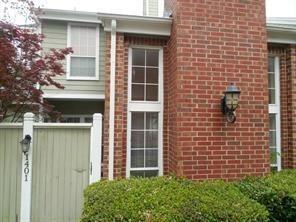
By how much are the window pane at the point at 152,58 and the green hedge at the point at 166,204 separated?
9.56 ft

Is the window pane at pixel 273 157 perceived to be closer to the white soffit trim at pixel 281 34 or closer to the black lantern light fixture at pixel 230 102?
the black lantern light fixture at pixel 230 102

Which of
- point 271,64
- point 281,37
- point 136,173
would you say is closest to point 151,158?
point 136,173

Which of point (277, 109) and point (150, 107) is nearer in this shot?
point (150, 107)

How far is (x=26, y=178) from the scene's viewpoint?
4613mm

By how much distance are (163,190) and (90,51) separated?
5.97m

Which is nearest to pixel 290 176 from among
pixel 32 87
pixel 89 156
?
pixel 89 156

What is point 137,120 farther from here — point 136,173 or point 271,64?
point 271,64

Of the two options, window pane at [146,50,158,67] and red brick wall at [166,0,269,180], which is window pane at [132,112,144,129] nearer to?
red brick wall at [166,0,269,180]

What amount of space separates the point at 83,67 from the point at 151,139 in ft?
12.5

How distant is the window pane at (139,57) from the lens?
6.01 m

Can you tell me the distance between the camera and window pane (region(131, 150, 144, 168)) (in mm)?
5836

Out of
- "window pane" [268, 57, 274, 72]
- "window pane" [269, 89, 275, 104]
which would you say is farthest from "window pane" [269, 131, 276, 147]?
"window pane" [268, 57, 274, 72]

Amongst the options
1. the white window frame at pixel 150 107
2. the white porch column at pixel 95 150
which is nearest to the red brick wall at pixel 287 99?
the white window frame at pixel 150 107

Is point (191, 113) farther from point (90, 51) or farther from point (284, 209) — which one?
point (90, 51)
